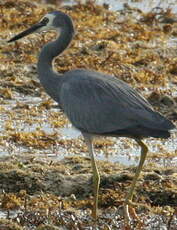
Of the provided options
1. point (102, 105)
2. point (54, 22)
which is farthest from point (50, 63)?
point (102, 105)

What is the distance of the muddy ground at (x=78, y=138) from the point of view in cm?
706

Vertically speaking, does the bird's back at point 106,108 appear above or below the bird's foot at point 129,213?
above

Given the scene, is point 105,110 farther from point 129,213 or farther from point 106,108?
point 129,213

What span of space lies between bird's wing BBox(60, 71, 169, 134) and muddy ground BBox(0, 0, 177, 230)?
712 mm

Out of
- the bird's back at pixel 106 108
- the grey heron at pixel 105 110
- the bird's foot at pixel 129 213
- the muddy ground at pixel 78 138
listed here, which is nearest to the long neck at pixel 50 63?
the grey heron at pixel 105 110

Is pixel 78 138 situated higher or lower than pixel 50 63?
lower

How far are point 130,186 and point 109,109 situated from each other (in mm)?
759

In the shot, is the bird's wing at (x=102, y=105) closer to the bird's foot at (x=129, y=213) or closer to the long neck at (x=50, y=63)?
the long neck at (x=50, y=63)

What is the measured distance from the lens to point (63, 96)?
7.40m

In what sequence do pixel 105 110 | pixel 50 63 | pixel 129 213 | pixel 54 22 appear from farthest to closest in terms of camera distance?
pixel 54 22 → pixel 50 63 → pixel 105 110 → pixel 129 213

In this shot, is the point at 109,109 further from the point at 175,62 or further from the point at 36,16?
the point at 36,16

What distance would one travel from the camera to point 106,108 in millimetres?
7105

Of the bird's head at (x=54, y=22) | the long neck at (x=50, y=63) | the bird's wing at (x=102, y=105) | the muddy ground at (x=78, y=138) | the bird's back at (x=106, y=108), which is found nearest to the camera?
the bird's back at (x=106, y=108)

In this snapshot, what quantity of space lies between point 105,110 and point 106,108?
2 centimetres
